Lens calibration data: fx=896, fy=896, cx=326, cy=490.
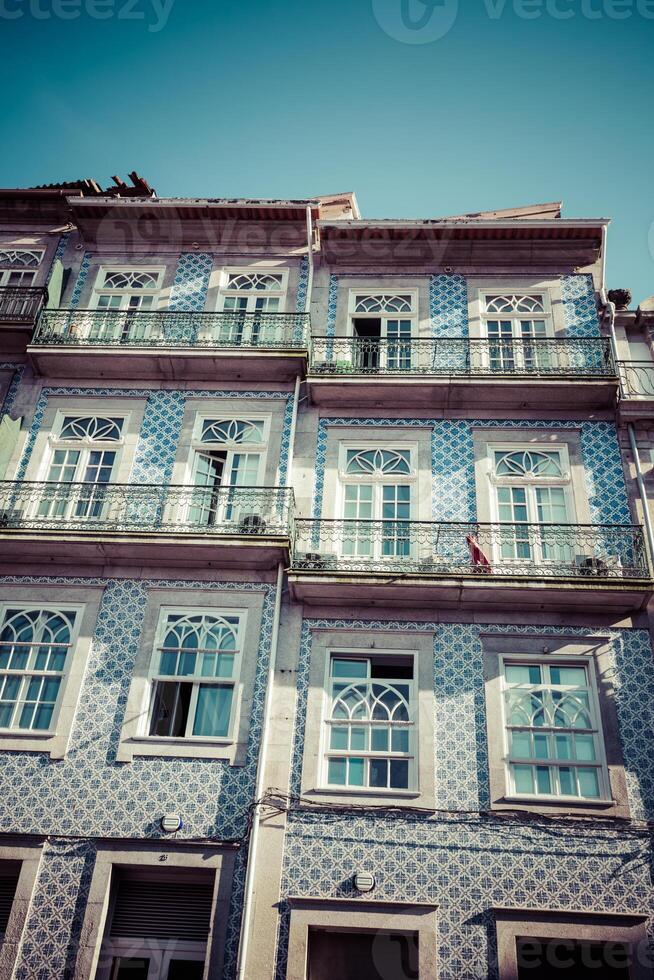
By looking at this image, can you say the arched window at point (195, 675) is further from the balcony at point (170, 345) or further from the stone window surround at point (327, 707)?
the balcony at point (170, 345)

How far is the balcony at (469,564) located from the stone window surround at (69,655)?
9.01 ft

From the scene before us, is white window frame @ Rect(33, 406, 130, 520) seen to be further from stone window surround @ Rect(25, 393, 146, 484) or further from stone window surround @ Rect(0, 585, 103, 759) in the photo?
stone window surround @ Rect(0, 585, 103, 759)

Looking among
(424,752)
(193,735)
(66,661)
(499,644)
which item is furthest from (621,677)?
(66,661)

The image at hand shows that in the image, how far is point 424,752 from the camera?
1062cm

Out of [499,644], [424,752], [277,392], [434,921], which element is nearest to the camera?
[434,921]

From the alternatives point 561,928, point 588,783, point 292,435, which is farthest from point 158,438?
point 561,928

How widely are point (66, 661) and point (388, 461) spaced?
17.3 ft

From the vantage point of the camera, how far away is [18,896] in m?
10.0

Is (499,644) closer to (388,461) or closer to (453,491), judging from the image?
(453,491)

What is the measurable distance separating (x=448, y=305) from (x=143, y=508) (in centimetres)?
599

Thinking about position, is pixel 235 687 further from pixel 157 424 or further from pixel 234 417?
pixel 157 424

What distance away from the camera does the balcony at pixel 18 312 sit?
14.3 metres

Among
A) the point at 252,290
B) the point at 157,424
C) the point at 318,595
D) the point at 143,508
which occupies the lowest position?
the point at 318,595

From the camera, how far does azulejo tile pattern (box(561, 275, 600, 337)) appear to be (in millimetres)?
14172
